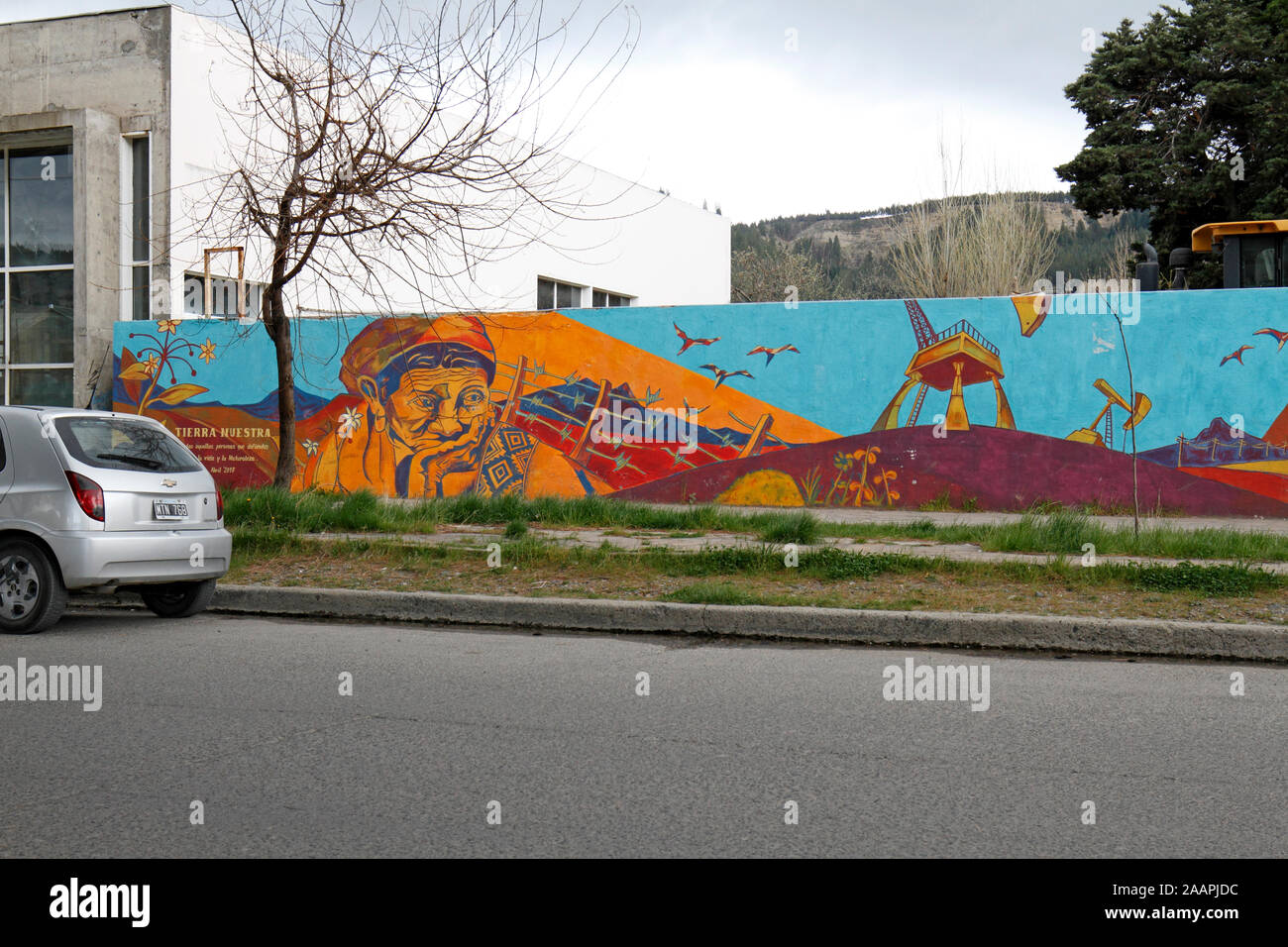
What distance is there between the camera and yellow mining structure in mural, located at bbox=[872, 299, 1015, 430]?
1417cm

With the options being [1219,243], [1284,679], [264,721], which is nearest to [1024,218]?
[1219,243]

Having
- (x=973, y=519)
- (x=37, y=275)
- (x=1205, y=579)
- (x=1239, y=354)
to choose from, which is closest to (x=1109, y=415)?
(x=1239, y=354)

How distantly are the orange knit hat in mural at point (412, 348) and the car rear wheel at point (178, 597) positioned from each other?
7.50 m

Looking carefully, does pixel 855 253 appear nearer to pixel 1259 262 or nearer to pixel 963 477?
pixel 1259 262

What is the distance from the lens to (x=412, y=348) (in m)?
A: 16.3

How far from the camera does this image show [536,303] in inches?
1065

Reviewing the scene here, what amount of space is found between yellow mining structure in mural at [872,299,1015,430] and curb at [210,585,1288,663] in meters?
6.98

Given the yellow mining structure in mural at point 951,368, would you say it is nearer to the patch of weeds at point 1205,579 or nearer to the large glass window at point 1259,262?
the large glass window at point 1259,262

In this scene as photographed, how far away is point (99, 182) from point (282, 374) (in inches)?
314

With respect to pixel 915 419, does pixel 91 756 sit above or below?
below

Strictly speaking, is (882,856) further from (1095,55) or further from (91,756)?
(1095,55)

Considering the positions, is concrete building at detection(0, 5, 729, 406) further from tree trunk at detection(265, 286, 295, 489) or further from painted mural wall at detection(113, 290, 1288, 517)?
tree trunk at detection(265, 286, 295, 489)
